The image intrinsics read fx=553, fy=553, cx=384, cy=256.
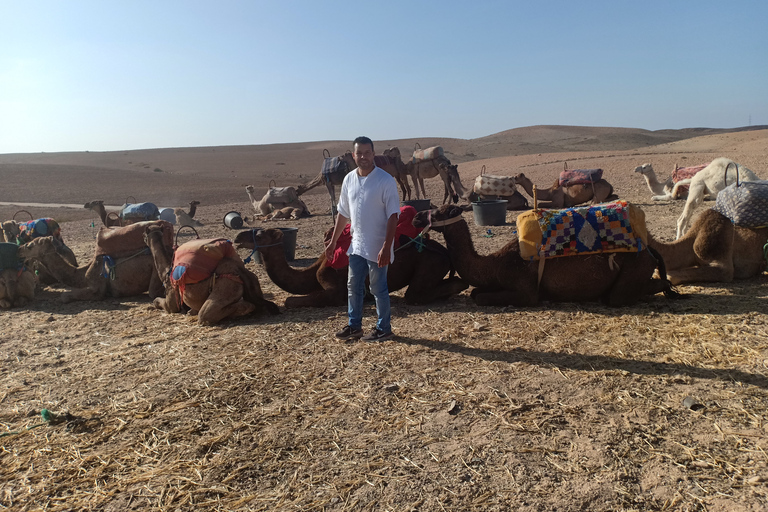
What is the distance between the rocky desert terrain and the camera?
334 centimetres

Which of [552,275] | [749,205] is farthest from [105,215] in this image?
[749,205]

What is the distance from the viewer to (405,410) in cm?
430

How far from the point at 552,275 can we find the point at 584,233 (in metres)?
0.61

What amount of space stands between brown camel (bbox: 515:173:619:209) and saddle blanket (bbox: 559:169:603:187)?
9 cm

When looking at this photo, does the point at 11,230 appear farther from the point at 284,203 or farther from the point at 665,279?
the point at 665,279

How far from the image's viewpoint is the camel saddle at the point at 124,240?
816cm

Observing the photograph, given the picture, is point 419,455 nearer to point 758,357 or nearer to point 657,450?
point 657,450

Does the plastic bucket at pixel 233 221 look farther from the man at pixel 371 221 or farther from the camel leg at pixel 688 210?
the camel leg at pixel 688 210

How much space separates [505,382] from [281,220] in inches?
528

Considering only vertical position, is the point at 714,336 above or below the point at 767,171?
below

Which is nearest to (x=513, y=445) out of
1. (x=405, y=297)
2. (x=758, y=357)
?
(x=758, y=357)

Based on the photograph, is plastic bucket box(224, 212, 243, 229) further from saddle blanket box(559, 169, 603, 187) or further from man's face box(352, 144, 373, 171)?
man's face box(352, 144, 373, 171)

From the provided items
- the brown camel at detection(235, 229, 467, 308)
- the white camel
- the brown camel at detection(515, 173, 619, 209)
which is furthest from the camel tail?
the white camel

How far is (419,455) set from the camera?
3684mm
